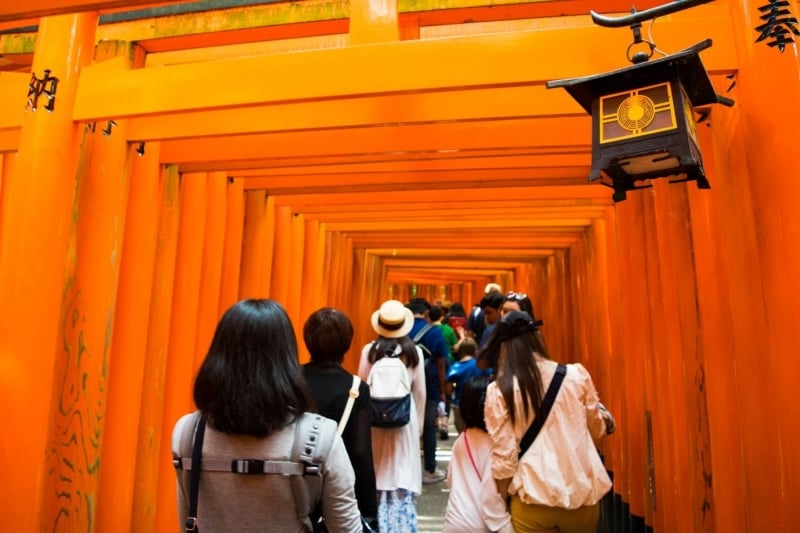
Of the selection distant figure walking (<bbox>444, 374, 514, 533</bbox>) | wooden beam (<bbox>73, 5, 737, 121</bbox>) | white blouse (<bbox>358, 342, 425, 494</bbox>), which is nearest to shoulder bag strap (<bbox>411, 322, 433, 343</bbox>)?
white blouse (<bbox>358, 342, 425, 494</bbox>)

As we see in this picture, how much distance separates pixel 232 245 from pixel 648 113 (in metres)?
3.45

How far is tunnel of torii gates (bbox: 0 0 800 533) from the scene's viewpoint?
8.00 feet

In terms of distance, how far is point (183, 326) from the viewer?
13.2 ft

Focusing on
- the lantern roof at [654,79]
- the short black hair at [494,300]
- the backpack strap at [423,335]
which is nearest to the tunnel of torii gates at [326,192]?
the lantern roof at [654,79]

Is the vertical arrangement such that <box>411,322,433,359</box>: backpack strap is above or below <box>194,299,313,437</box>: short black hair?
above

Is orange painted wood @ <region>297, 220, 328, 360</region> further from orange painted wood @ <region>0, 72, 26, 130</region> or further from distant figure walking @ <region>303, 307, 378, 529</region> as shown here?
distant figure walking @ <region>303, 307, 378, 529</region>

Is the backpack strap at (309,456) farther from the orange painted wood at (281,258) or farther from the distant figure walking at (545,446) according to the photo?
the orange painted wood at (281,258)

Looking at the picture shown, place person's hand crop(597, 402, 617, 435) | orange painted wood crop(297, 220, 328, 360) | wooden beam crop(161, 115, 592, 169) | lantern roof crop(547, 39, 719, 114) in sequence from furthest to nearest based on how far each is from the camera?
orange painted wood crop(297, 220, 328, 360)
wooden beam crop(161, 115, 592, 169)
person's hand crop(597, 402, 617, 435)
lantern roof crop(547, 39, 719, 114)

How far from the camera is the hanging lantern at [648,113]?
2.10 m

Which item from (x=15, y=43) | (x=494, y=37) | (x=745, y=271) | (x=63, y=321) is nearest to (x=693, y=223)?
(x=745, y=271)

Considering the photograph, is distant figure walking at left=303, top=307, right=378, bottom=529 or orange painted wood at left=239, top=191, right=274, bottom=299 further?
orange painted wood at left=239, top=191, right=274, bottom=299

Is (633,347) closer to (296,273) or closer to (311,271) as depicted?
(296,273)

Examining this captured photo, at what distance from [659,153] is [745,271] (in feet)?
2.65

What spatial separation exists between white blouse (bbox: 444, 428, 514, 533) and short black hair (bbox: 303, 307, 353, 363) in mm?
924
